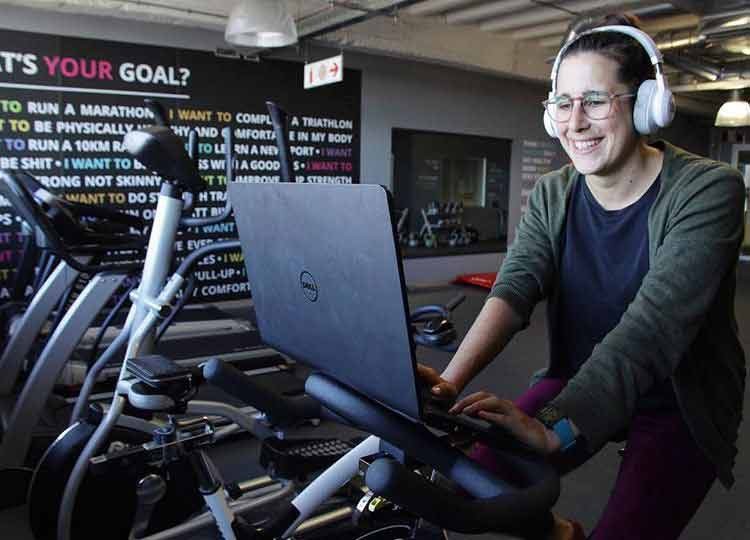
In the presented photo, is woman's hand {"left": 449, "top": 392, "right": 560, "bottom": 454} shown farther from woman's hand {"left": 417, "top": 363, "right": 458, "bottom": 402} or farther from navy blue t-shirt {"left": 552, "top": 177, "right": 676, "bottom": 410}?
navy blue t-shirt {"left": 552, "top": 177, "right": 676, "bottom": 410}

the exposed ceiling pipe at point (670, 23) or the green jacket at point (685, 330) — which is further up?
the exposed ceiling pipe at point (670, 23)

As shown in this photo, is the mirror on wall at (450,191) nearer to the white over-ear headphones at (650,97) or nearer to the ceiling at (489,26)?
the ceiling at (489,26)

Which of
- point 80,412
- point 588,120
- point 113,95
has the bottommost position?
point 80,412

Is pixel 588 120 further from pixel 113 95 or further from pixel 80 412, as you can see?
pixel 113 95

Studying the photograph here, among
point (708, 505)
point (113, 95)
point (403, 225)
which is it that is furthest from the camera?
point (403, 225)

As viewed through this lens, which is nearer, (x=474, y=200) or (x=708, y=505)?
(x=708, y=505)

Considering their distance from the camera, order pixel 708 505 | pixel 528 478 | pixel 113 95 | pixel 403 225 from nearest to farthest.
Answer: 1. pixel 528 478
2. pixel 708 505
3. pixel 113 95
4. pixel 403 225

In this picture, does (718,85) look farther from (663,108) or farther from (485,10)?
(663,108)

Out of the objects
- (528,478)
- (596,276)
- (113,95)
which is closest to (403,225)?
(113,95)

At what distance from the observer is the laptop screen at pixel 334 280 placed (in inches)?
29.1

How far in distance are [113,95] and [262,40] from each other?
1.70 meters

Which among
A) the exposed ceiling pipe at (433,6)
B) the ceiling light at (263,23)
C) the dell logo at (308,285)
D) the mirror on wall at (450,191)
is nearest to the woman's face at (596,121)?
the dell logo at (308,285)

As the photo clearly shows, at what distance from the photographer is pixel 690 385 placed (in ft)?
3.70

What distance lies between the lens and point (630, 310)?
3.47 feet
